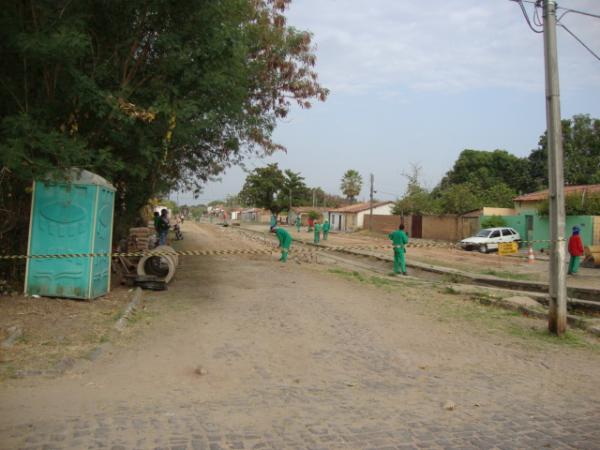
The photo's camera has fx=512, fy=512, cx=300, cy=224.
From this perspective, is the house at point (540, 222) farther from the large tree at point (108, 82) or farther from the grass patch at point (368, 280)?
the large tree at point (108, 82)

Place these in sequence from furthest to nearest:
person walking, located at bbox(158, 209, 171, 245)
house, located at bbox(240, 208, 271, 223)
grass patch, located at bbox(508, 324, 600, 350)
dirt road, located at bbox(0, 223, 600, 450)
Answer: house, located at bbox(240, 208, 271, 223), person walking, located at bbox(158, 209, 171, 245), grass patch, located at bbox(508, 324, 600, 350), dirt road, located at bbox(0, 223, 600, 450)

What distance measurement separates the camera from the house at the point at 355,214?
60547mm

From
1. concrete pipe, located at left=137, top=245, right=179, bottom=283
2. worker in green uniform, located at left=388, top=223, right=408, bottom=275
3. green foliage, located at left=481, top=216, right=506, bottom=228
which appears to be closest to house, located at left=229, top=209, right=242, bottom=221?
green foliage, located at left=481, top=216, right=506, bottom=228

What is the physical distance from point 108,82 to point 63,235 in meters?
2.90

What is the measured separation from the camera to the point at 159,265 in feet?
40.1

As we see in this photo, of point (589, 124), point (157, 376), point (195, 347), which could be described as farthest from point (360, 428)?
point (589, 124)

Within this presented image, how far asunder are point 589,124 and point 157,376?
4834 centimetres

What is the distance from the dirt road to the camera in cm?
407

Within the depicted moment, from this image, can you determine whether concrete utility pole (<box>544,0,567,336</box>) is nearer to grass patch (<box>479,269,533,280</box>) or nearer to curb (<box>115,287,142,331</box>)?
curb (<box>115,287,142,331</box>)

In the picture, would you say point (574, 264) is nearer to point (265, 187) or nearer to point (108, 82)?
point (108, 82)

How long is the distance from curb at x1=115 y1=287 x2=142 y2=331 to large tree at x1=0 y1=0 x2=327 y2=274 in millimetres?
2299

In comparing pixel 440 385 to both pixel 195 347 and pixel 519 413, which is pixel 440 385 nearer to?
pixel 519 413

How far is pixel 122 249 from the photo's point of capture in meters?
15.7

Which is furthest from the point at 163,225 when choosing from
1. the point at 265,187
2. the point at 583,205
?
the point at 265,187
